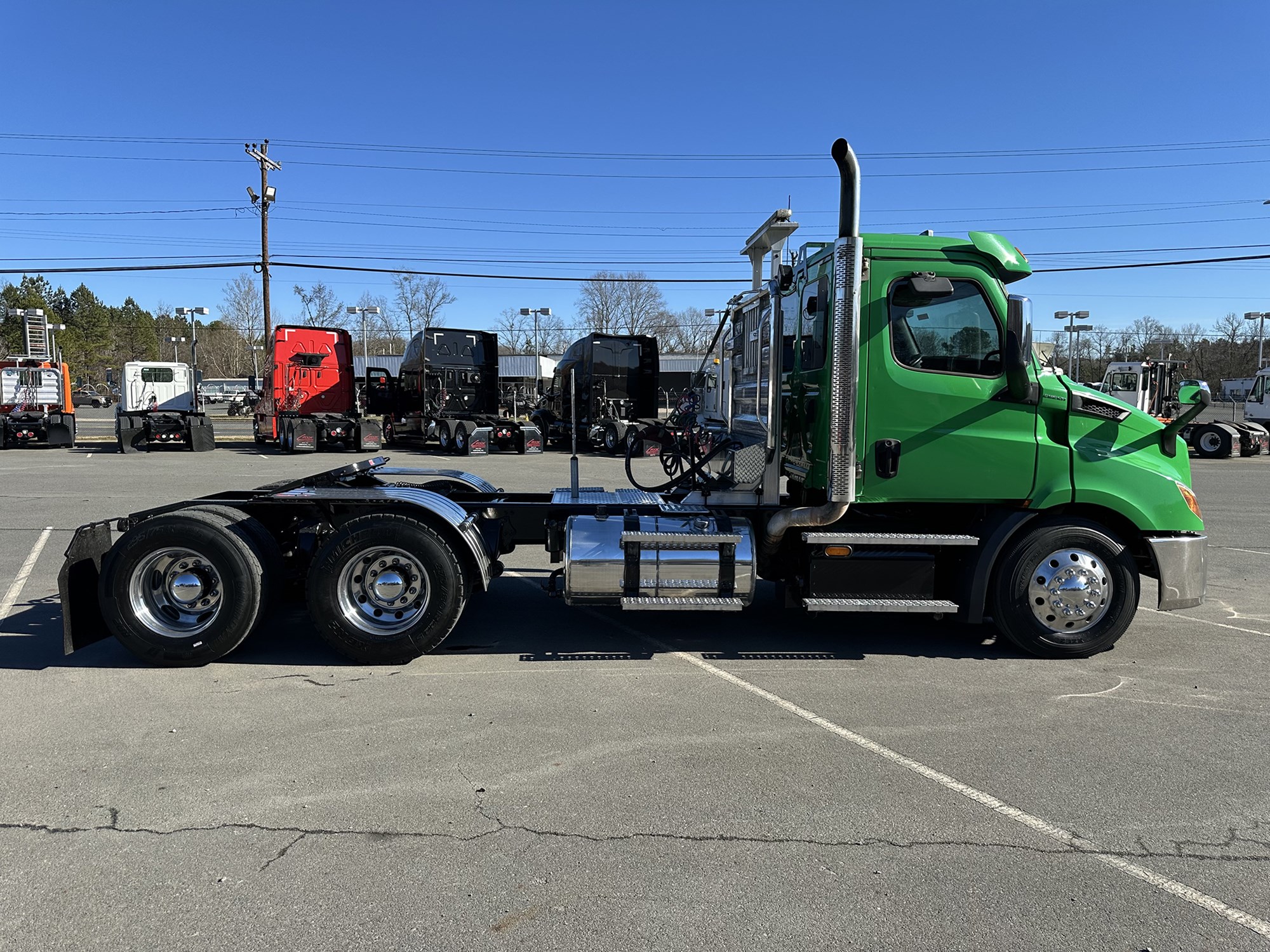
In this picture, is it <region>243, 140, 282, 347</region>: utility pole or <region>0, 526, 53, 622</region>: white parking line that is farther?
<region>243, 140, 282, 347</region>: utility pole

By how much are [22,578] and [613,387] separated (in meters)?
18.1

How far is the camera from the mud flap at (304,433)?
2361 cm

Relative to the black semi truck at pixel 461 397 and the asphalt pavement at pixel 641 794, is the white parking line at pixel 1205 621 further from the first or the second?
the black semi truck at pixel 461 397

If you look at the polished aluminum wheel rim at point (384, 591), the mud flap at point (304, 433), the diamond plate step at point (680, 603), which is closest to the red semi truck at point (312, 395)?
the mud flap at point (304, 433)

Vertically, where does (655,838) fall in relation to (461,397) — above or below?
below

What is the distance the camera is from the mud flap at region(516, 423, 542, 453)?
24.5 meters

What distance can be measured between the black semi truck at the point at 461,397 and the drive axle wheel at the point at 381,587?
729 inches

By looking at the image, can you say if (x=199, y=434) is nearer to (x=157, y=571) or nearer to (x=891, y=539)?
(x=157, y=571)

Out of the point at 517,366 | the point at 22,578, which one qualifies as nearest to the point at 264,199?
the point at 22,578

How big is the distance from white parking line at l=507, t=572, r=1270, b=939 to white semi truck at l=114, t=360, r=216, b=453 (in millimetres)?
23196

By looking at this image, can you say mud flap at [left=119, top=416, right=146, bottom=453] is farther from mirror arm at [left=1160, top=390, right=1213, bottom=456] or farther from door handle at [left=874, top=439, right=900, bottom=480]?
mirror arm at [left=1160, top=390, right=1213, bottom=456]

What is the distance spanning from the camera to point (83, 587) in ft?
17.0

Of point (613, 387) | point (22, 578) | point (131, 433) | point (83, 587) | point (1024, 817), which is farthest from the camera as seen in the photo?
point (613, 387)

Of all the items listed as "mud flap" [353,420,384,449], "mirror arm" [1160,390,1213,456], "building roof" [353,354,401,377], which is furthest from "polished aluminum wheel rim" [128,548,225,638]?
"building roof" [353,354,401,377]
